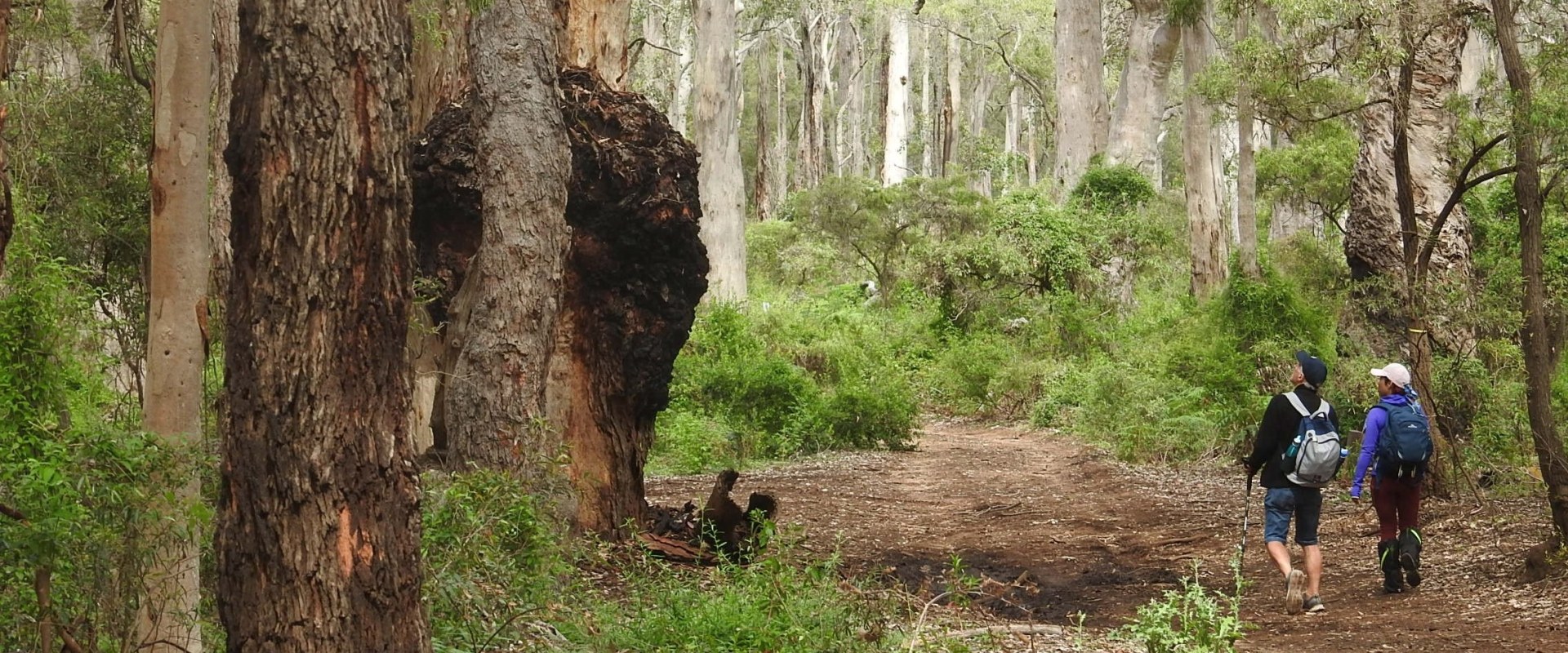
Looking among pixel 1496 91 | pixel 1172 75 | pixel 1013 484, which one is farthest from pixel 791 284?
pixel 1172 75

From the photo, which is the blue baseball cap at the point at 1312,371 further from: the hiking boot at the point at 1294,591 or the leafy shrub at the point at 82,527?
the leafy shrub at the point at 82,527

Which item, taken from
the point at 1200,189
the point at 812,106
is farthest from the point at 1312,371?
the point at 812,106

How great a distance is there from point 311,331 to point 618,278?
5.49m

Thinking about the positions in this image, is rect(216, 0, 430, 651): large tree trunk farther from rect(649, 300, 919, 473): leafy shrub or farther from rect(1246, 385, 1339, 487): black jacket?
rect(649, 300, 919, 473): leafy shrub

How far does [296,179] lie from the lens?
14.9 ft

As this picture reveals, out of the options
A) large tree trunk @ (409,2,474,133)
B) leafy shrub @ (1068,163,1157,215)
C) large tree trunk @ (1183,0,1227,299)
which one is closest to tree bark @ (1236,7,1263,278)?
large tree trunk @ (1183,0,1227,299)

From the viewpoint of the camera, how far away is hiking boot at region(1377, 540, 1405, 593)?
30.8 feet

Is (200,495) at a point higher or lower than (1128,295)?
lower

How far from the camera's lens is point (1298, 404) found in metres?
8.89

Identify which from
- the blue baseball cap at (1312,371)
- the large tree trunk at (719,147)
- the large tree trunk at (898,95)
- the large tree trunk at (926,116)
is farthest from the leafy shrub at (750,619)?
the large tree trunk at (926,116)

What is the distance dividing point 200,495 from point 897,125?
37.2m

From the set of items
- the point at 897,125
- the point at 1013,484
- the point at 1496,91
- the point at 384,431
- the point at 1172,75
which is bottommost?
the point at 1013,484

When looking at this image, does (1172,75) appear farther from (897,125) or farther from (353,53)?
(353,53)

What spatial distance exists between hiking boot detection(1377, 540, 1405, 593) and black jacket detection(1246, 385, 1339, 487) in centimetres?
100
